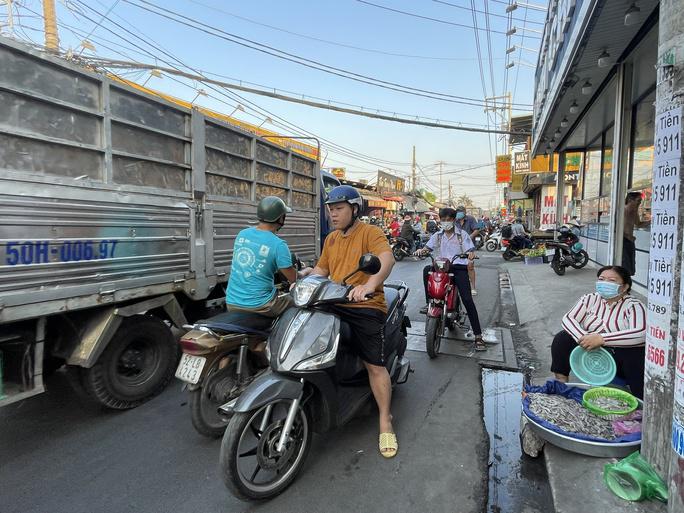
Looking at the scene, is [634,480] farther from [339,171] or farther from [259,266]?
[339,171]

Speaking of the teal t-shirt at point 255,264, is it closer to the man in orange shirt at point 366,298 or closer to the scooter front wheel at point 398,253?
the man in orange shirt at point 366,298

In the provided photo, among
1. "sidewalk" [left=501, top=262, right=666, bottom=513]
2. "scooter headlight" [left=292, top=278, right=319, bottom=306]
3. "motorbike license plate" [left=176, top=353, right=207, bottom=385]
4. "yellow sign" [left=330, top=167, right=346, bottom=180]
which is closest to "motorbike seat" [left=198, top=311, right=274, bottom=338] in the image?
"motorbike license plate" [left=176, top=353, right=207, bottom=385]

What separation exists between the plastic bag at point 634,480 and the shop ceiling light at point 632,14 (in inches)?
197

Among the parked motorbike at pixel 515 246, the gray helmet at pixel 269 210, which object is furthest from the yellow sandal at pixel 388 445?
the parked motorbike at pixel 515 246

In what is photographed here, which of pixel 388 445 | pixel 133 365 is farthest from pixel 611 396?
pixel 133 365

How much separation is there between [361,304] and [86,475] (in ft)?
6.63

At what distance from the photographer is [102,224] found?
120 inches

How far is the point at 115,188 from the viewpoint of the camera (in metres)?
→ 3.14

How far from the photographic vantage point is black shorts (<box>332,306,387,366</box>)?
8.92 ft

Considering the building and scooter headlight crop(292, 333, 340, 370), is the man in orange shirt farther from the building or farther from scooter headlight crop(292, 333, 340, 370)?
the building

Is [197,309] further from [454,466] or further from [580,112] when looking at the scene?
[580,112]

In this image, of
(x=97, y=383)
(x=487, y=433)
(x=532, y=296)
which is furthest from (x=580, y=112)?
(x=97, y=383)

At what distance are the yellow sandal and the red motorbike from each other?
1.86 meters

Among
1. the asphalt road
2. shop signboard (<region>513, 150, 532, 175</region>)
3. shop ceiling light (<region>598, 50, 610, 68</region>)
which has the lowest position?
the asphalt road
